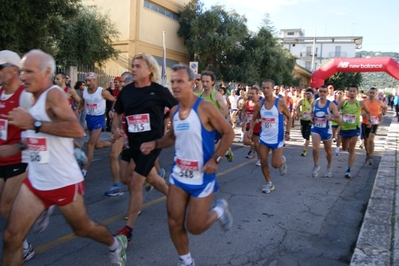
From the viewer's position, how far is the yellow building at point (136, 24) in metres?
24.5

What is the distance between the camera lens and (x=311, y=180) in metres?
7.89

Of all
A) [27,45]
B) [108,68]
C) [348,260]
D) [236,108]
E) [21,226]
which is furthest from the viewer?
[108,68]

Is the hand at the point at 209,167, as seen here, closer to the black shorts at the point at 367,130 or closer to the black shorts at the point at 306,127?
the black shorts at the point at 367,130

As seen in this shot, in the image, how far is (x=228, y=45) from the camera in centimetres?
2900

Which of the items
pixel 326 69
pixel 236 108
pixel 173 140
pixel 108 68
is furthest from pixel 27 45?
pixel 326 69

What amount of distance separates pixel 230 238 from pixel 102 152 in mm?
6518

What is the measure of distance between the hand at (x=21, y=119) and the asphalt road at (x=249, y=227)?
5.45ft

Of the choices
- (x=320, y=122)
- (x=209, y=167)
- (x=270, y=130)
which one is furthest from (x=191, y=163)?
(x=320, y=122)

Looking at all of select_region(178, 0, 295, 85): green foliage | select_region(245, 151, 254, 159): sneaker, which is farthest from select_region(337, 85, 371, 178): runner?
select_region(178, 0, 295, 85): green foliage

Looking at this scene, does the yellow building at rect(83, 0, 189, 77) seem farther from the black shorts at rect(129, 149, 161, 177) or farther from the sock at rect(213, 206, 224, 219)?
the sock at rect(213, 206, 224, 219)

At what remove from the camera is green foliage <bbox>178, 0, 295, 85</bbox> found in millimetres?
28547

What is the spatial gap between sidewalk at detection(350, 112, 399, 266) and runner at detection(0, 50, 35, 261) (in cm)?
337

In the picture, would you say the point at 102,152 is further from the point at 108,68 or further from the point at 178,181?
the point at 108,68

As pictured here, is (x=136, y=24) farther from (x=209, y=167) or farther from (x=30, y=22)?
(x=209, y=167)
